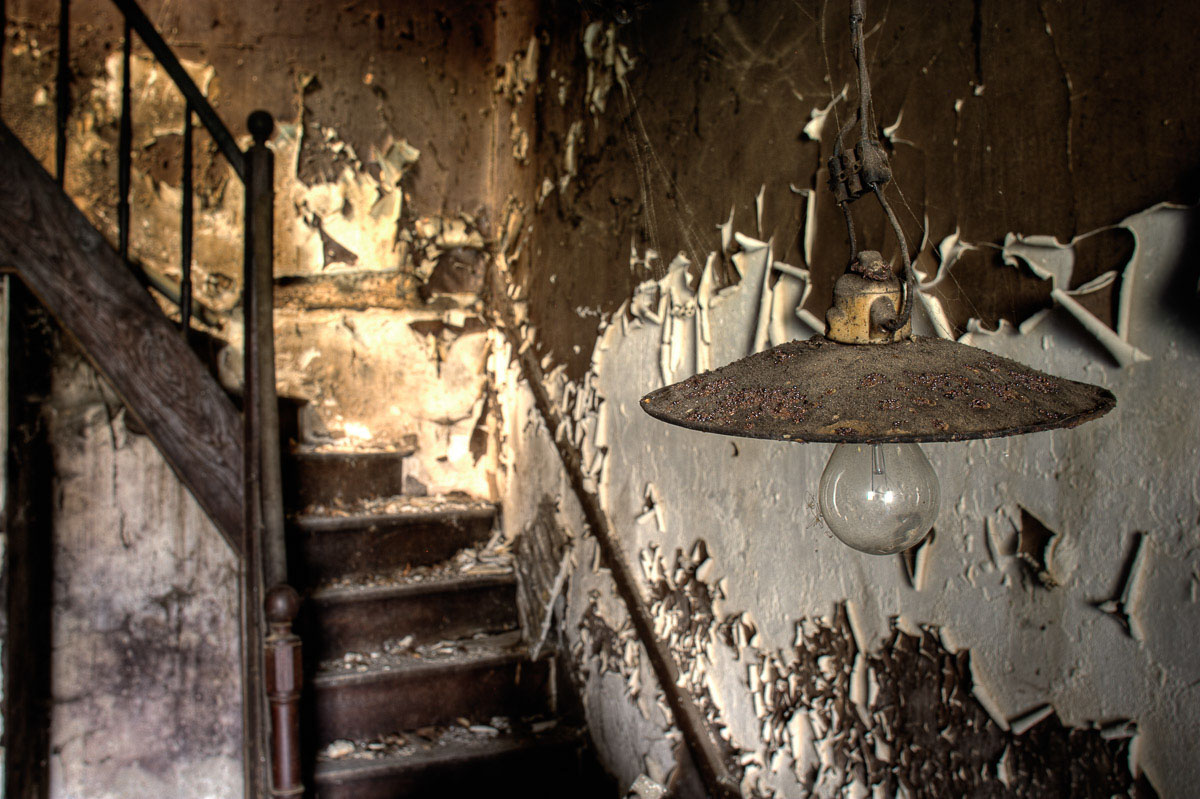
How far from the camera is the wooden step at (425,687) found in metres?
2.21

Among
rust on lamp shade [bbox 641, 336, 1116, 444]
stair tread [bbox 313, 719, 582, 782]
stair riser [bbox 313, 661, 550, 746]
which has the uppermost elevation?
rust on lamp shade [bbox 641, 336, 1116, 444]

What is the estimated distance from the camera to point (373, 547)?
256 centimetres

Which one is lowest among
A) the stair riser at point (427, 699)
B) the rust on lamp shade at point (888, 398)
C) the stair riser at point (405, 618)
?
the stair riser at point (427, 699)

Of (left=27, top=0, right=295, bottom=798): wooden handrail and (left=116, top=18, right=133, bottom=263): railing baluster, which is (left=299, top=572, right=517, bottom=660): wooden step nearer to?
(left=27, top=0, right=295, bottom=798): wooden handrail

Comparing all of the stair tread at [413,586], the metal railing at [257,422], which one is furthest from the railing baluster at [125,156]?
the stair tread at [413,586]

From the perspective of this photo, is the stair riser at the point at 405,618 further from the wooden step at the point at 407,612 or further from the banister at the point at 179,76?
the banister at the point at 179,76

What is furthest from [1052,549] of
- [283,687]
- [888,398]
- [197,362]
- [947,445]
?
[197,362]

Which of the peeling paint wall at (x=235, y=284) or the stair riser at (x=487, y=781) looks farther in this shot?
the peeling paint wall at (x=235, y=284)

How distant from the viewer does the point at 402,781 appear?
2.10 metres

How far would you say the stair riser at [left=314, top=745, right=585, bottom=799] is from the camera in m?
2.08

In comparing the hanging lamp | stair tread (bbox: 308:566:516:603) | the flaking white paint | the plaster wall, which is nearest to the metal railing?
stair tread (bbox: 308:566:516:603)

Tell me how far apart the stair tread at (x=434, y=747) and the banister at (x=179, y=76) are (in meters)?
1.57

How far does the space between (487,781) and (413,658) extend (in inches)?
16.0

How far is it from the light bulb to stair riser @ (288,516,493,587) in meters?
1.94
